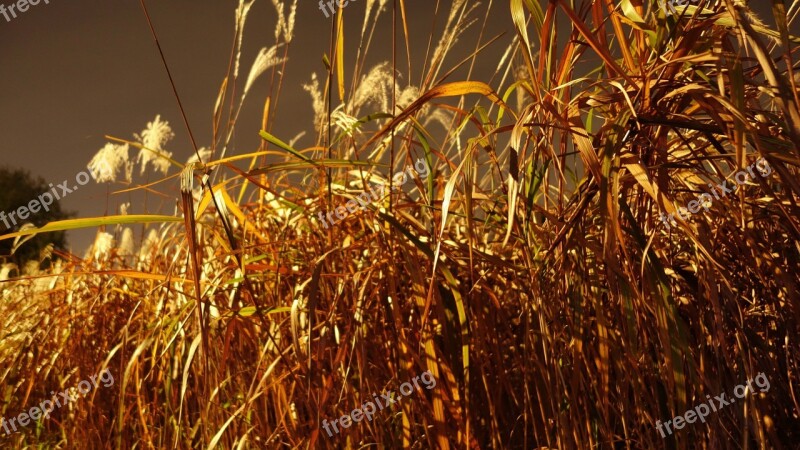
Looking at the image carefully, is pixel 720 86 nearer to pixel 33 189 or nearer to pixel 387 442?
pixel 387 442

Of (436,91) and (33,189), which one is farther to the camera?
(33,189)

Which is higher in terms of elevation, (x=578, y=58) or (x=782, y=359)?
(x=578, y=58)

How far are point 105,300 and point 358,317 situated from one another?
43.8 inches

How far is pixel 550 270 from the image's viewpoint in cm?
117

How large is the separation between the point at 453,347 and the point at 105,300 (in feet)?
4.12

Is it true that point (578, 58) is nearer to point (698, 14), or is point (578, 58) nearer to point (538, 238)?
point (698, 14)

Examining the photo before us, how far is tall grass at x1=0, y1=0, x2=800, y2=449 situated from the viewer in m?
0.93

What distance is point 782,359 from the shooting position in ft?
3.98

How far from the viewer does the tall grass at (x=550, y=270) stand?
93 cm

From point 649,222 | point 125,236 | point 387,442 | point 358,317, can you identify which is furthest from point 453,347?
point 125,236

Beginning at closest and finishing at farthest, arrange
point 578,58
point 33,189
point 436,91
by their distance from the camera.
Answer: point 436,91 < point 578,58 < point 33,189

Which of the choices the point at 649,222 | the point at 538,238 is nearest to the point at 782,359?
the point at 649,222

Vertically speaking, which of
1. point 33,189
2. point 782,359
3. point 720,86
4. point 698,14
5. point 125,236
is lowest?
point 782,359

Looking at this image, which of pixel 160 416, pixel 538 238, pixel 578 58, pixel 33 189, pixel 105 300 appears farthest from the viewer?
pixel 33 189
